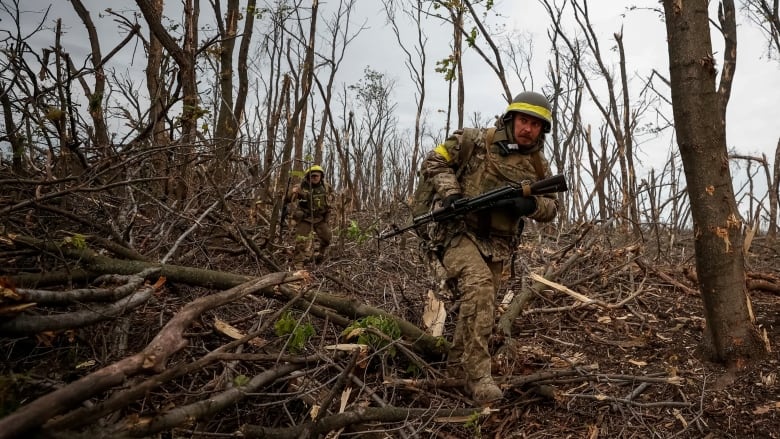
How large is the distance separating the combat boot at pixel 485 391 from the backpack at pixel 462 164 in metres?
1.26

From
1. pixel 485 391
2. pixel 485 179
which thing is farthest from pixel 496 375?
pixel 485 179

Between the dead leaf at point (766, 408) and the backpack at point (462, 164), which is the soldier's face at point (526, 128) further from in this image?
the dead leaf at point (766, 408)

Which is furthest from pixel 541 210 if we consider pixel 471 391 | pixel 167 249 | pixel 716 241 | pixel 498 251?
pixel 167 249

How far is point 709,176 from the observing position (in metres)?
3.01

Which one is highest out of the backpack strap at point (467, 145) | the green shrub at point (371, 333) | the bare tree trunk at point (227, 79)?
the bare tree trunk at point (227, 79)

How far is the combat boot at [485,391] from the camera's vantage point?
3.06 meters

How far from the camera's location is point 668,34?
10.3ft

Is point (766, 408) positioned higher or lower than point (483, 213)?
lower

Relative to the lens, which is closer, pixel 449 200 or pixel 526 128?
pixel 449 200

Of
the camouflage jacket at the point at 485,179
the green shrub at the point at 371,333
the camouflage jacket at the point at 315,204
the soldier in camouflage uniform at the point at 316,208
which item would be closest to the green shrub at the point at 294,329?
the green shrub at the point at 371,333

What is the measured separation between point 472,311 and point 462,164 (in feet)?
3.63

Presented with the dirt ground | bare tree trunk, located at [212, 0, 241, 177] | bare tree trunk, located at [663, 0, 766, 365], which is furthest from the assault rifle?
bare tree trunk, located at [212, 0, 241, 177]

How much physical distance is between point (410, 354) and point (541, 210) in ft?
4.40

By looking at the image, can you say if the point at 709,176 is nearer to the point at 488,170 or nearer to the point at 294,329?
the point at 488,170
